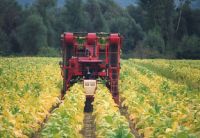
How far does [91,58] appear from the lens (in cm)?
1969

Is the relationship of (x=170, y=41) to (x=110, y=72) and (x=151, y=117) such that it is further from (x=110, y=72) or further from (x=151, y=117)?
(x=151, y=117)

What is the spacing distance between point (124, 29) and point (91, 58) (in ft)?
243

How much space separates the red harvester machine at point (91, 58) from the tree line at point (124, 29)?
162ft

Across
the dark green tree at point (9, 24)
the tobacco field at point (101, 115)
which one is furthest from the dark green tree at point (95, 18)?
the tobacco field at point (101, 115)

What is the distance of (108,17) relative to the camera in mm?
115312

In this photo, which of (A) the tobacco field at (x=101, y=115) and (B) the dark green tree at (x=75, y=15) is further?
(B) the dark green tree at (x=75, y=15)

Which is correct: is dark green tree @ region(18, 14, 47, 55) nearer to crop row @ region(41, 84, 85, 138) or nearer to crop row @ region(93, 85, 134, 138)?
crop row @ region(41, 84, 85, 138)

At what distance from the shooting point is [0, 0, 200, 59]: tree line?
75.9 metres

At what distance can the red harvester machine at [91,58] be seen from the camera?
1939cm

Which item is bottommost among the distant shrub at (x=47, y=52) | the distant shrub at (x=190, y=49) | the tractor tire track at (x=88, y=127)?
the distant shrub at (x=47, y=52)

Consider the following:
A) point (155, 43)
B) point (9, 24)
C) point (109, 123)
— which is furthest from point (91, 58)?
point (9, 24)

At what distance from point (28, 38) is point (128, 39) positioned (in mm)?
17126

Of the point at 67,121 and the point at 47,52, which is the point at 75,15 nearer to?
the point at 47,52

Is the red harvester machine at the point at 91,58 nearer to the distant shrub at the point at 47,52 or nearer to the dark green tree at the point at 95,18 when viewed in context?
the distant shrub at the point at 47,52
